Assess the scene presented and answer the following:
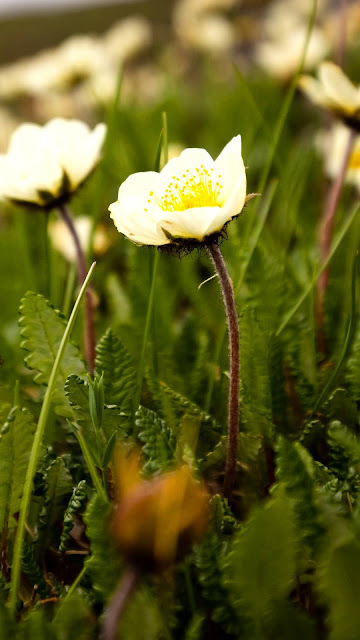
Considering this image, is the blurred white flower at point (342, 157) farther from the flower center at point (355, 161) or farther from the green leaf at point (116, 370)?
the green leaf at point (116, 370)

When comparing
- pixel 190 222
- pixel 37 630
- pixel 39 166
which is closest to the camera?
pixel 37 630

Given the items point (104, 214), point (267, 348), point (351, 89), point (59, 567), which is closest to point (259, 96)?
point (104, 214)

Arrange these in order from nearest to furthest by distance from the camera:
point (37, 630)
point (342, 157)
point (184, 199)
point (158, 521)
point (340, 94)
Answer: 1. point (158, 521)
2. point (37, 630)
3. point (184, 199)
4. point (340, 94)
5. point (342, 157)

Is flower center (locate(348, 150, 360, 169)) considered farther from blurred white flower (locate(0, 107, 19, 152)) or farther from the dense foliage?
blurred white flower (locate(0, 107, 19, 152))

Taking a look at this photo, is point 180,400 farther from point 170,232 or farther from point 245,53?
point 245,53

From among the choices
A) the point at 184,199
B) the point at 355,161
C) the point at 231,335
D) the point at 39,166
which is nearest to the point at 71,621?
the point at 231,335

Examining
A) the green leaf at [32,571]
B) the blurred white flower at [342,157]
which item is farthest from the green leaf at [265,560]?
the blurred white flower at [342,157]

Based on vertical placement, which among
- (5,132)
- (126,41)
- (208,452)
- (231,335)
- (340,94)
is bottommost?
(208,452)

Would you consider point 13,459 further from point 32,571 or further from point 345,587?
point 345,587
